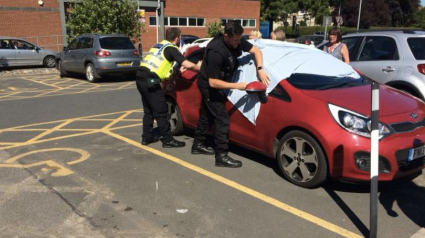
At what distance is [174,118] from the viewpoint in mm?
5980

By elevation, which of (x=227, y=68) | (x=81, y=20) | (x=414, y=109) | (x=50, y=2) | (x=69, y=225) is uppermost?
(x=50, y=2)

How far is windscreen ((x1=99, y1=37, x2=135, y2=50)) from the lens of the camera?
12656 millimetres

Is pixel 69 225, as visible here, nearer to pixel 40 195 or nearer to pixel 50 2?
pixel 40 195

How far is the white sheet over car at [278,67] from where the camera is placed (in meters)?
4.43

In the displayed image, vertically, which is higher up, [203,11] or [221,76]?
[203,11]

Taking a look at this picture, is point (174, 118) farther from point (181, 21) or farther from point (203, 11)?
point (203, 11)

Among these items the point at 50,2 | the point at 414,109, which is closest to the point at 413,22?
the point at 50,2

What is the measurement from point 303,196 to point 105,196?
2.06 metres

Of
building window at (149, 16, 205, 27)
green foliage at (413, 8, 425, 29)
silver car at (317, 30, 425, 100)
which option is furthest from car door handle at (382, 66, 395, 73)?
green foliage at (413, 8, 425, 29)

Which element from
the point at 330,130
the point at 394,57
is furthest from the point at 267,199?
the point at 394,57

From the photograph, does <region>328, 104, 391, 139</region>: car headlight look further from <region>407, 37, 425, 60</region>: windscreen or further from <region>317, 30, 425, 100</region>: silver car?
<region>407, 37, 425, 60</region>: windscreen

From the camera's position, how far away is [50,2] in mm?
23594

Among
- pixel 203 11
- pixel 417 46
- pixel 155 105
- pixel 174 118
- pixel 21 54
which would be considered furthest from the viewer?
pixel 203 11

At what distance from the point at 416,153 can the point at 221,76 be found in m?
2.25
